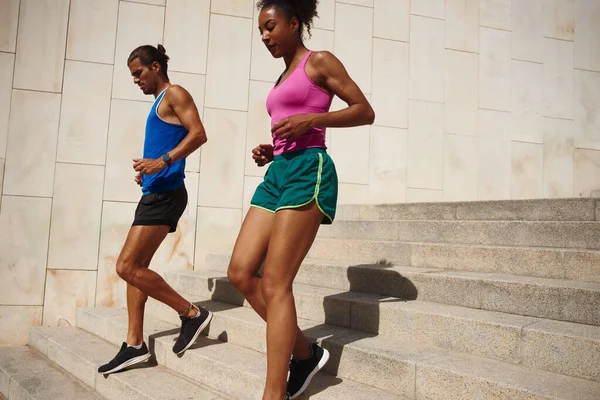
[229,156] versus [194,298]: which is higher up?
[229,156]

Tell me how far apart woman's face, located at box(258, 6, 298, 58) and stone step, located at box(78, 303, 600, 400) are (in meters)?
1.69

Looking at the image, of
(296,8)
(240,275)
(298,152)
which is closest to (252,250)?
(240,275)

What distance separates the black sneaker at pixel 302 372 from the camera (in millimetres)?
2569

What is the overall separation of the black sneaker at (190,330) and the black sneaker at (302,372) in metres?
1.14

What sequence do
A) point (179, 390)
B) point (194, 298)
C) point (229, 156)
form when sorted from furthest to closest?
point (229, 156), point (194, 298), point (179, 390)

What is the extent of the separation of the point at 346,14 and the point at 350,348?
5171 millimetres

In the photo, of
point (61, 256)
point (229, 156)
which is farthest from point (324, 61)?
point (61, 256)

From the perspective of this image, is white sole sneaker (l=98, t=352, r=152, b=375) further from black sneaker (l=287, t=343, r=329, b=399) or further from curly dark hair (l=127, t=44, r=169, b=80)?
curly dark hair (l=127, t=44, r=169, b=80)

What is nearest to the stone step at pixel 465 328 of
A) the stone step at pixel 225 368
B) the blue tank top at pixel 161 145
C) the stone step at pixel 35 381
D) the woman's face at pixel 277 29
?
the stone step at pixel 225 368

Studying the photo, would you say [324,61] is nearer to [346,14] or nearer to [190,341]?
[190,341]

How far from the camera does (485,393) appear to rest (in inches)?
88.7

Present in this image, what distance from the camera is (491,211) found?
459 cm

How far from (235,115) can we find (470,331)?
4290mm

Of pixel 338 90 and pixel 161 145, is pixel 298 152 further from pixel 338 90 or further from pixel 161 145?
pixel 161 145
